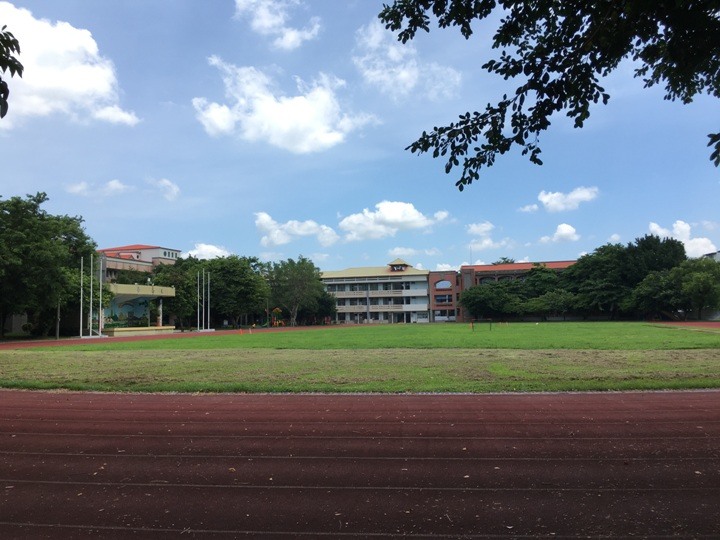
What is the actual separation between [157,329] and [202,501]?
5324cm

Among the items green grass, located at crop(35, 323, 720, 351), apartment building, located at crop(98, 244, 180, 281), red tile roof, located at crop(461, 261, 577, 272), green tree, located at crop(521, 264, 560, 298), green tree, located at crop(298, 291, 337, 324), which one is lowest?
green grass, located at crop(35, 323, 720, 351)

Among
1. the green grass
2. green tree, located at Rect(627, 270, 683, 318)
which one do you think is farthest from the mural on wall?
green tree, located at Rect(627, 270, 683, 318)

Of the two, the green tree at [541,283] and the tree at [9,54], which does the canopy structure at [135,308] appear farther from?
the green tree at [541,283]

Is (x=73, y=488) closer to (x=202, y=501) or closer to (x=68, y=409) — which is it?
(x=202, y=501)

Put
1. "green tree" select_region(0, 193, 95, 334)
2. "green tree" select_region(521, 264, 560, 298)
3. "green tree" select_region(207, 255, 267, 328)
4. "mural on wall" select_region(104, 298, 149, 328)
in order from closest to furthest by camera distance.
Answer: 1. "green tree" select_region(0, 193, 95, 334)
2. "mural on wall" select_region(104, 298, 149, 328)
3. "green tree" select_region(207, 255, 267, 328)
4. "green tree" select_region(521, 264, 560, 298)

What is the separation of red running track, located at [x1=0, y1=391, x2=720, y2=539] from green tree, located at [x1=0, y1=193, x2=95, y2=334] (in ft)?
105

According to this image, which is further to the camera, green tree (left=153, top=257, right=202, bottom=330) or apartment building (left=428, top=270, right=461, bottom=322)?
apartment building (left=428, top=270, right=461, bottom=322)

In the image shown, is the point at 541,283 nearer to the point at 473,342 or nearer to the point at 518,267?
the point at 518,267

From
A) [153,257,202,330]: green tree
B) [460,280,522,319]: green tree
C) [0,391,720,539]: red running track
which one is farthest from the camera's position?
[460,280,522,319]: green tree

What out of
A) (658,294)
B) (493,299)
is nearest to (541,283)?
(493,299)

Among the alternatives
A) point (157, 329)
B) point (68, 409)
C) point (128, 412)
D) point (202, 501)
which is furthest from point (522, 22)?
point (157, 329)

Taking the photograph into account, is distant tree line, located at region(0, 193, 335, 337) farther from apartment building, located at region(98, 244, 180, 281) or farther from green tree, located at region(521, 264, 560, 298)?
green tree, located at region(521, 264, 560, 298)

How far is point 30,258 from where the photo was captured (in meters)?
36.8

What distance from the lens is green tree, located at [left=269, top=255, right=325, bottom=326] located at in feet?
278
